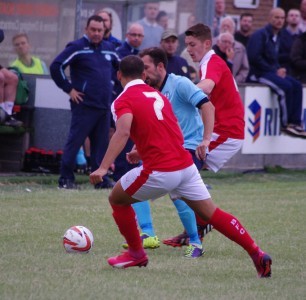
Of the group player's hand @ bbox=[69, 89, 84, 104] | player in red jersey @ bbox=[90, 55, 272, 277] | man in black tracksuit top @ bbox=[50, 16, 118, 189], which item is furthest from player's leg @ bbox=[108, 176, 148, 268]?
player's hand @ bbox=[69, 89, 84, 104]

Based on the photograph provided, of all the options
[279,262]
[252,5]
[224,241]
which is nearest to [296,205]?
[224,241]

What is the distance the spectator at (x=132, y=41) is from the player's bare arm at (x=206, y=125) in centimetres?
631

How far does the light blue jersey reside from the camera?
341 inches

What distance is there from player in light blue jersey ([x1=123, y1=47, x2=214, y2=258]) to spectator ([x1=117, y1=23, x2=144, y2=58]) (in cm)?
560

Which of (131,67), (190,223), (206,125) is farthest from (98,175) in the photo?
(190,223)

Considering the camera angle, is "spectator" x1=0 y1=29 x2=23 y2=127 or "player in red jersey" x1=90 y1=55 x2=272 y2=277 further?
"spectator" x1=0 y1=29 x2=23 y2=127

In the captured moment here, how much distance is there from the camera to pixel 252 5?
72.9 ft

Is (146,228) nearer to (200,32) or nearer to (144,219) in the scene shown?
(144,219)

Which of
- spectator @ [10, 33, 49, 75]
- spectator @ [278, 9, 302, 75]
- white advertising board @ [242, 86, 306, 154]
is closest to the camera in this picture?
spectator @ [10, 33, 49, 75]

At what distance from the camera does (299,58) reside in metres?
17.3

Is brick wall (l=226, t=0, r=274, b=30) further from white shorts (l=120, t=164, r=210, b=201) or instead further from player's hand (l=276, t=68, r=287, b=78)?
white shorts (l=120, t=164, r=210, b=201)

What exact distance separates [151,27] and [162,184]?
9.02 meters

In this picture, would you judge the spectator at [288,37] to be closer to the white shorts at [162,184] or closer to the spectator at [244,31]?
the spectator at [244,31]

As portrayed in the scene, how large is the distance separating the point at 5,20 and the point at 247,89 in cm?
384
